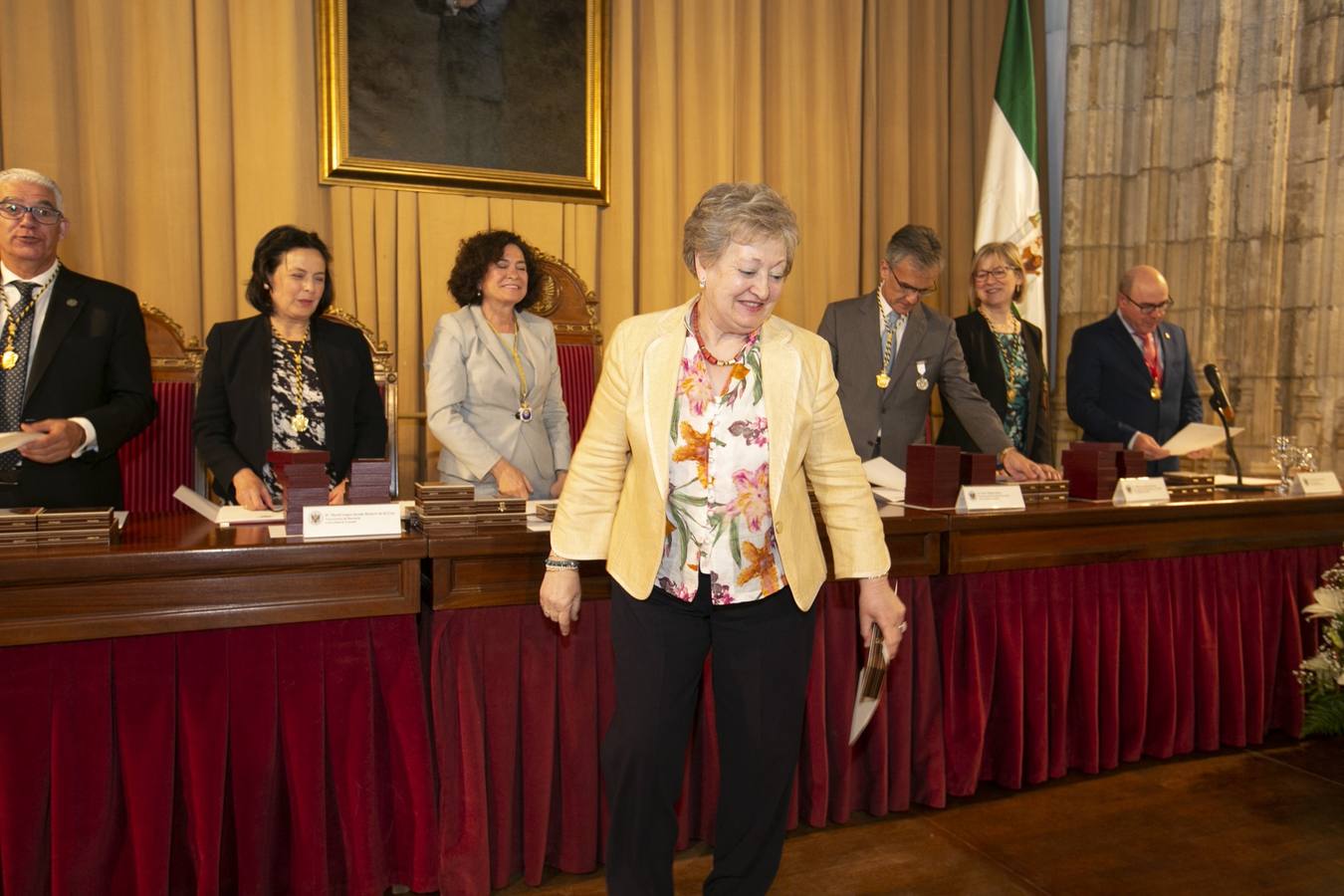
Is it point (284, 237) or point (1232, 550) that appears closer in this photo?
point (284, 237)

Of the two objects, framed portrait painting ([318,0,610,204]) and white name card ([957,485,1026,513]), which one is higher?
framed portrait painting ([318,0,610,204])

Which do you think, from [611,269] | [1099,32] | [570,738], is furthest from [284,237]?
[1099,32]

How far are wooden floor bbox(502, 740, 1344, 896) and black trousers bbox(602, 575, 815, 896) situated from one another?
0.46m

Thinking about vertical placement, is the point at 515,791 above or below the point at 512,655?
below

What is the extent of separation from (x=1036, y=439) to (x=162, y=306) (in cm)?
368

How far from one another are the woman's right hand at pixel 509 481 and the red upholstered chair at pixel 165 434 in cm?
136

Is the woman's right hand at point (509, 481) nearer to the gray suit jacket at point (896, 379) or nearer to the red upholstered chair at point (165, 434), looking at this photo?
the gray suit jacket at point (896, 379)

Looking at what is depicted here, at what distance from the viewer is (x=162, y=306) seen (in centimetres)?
411

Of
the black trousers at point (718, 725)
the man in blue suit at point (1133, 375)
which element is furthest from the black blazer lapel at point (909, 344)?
the black trousers at point (718, 725)

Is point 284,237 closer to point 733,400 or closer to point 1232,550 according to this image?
point 733,400

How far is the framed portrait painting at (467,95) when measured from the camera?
4258mm

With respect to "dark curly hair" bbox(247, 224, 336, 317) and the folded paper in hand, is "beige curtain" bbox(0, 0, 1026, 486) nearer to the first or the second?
"dark curly hair" bbox(247, 224, 336, 317)

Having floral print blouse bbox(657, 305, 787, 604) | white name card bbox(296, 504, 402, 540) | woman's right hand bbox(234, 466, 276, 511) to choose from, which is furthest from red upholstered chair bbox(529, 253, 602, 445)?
floral print blouse bbox(657, 305, 787, 604)

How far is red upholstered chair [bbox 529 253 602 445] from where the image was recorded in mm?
4004
